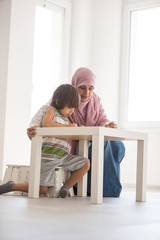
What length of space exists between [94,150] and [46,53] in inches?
106

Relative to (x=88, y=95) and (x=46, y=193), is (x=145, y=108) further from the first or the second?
(x=46, y=193)

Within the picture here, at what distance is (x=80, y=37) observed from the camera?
4828 mm

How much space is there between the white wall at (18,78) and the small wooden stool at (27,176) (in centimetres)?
110

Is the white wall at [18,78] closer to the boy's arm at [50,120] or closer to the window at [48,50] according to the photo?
the window at [48,50]

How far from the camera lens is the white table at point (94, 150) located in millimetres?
2166

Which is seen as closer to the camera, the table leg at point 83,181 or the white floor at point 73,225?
the white floor at point 73,225

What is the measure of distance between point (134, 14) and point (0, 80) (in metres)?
1.96

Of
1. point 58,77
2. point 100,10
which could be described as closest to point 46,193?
point 58,77

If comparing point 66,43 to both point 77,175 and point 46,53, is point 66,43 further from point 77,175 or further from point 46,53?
point 77,175

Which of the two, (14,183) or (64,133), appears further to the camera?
(14,183)

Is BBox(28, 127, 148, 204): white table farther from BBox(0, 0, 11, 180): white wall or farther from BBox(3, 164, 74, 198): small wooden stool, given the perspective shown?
BBox(0, 0, 11, 180): white wall

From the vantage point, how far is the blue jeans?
287 cm

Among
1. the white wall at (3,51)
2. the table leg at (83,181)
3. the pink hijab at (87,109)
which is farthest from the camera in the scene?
the white wall at (3,51)

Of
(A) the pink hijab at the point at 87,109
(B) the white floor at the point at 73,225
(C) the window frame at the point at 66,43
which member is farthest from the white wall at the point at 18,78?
(B) the white floor at the point at 73,225
